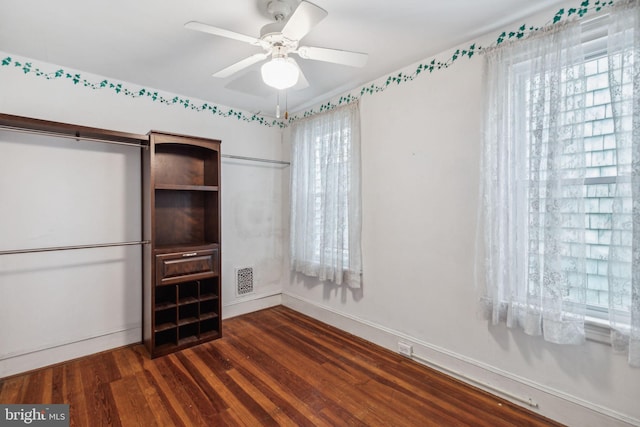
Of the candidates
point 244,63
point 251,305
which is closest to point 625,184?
point 244,63

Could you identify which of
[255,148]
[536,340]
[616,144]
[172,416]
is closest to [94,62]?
[255,148]

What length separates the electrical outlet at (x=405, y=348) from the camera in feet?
8.53

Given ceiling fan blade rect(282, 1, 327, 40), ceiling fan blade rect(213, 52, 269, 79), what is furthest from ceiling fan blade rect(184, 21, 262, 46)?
ceiling fan blade rect(282, 1, 327, 40)

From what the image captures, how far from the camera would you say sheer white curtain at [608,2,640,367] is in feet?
4.99

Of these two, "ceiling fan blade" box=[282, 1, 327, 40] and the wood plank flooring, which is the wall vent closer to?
the wood plank flooring

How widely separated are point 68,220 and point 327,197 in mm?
2332

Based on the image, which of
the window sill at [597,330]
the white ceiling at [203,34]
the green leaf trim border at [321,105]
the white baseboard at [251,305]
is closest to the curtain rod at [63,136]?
the green leaf trim border at [321,105]

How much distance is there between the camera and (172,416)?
1.91 meters

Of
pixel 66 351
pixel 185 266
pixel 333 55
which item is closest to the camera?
pixel 333 55

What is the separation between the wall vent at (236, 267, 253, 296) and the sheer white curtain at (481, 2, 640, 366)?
8.68 feet

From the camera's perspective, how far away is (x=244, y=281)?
3.73 m

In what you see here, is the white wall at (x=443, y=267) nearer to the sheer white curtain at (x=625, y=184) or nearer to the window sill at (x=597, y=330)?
the window sill at (x=597, y=330)

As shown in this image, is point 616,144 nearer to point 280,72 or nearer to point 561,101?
point 561,101

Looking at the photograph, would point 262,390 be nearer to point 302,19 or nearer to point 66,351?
point 66,351
